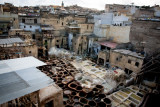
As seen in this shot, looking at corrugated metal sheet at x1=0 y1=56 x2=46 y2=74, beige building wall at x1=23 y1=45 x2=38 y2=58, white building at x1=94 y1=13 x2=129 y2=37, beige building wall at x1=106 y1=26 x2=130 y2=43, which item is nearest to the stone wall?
beige building wall at x1=106 y1=26 x2=130 y2=43

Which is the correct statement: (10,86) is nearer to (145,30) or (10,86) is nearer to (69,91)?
(69,91)

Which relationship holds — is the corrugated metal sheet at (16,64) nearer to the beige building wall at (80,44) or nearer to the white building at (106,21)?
the beige building wall at (80,44)

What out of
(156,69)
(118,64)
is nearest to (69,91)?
(118,64)

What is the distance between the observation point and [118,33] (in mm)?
28625

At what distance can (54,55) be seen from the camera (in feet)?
82.8

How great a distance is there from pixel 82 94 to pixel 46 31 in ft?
57.5

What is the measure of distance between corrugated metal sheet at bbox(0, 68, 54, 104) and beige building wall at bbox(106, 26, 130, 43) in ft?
76.6

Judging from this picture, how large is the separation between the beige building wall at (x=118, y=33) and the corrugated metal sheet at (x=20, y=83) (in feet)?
76.6

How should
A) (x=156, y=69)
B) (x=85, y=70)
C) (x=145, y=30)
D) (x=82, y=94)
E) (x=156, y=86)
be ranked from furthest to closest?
(x=145, y=30), (x=85, y=70), (x=156, y=69), (x=156, y=86), (x=82, y=94)

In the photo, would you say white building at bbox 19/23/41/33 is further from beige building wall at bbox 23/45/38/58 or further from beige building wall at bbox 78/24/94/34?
beige building wall at bbox 78/24/94/34

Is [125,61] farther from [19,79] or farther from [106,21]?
[19,79]

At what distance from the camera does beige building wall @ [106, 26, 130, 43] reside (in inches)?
1082

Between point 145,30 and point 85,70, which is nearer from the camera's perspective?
point 85,70

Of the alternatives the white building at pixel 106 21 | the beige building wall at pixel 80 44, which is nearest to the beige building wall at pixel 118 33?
the white building at pixel 106 21
